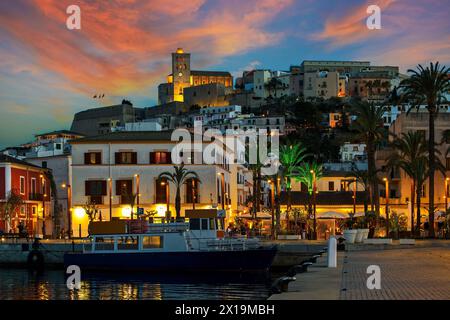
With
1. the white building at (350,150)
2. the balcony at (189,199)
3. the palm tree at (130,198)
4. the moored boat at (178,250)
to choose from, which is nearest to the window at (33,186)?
the palm tree at (130,198)

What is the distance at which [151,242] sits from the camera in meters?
51.9

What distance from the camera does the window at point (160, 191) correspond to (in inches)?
2911

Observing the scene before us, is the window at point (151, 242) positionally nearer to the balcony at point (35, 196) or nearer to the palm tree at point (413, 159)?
the palm tree at point (413, 159)

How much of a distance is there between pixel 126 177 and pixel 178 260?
25720 millimetres

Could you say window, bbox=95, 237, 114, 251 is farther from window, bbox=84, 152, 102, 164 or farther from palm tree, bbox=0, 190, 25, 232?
window, bbox=84, 152, 102, 164

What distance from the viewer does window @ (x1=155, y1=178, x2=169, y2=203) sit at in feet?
243

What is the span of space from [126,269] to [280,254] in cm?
1032

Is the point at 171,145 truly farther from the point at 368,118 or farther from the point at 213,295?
the point at 213,295

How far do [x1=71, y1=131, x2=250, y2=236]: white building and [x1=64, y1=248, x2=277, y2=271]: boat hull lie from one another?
21344 millimetres

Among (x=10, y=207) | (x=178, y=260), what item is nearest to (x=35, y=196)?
(x=10, y=207)

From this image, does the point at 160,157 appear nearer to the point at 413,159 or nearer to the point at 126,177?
the point at 126,177

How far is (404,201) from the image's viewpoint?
8175cm

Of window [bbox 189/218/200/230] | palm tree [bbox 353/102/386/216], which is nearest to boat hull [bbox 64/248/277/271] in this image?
window [bbox 189/218/200/230]
